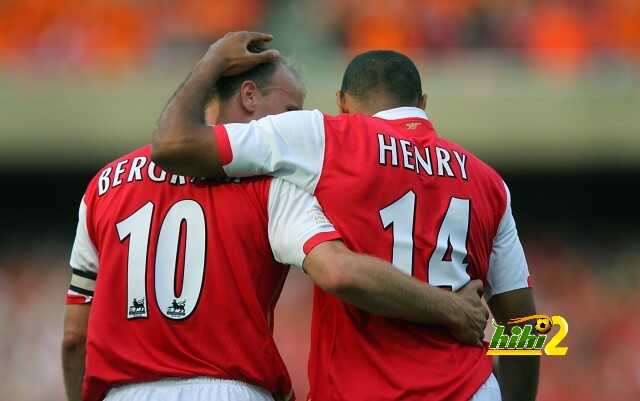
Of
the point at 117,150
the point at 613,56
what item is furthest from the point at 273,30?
the point at 613,56

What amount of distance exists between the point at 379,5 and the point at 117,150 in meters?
3.25

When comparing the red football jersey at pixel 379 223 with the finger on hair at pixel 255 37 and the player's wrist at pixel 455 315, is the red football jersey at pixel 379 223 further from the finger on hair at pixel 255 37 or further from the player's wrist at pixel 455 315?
the finger on hair at pixel 255 37

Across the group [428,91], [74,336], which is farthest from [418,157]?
[428,91]

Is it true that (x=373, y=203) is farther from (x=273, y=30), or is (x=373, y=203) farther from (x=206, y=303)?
(x=273, y=30)

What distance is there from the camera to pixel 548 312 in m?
11.7

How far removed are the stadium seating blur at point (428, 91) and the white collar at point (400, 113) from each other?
7.61 meters

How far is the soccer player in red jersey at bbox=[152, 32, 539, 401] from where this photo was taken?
3533 mm

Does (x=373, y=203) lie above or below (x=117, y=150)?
above

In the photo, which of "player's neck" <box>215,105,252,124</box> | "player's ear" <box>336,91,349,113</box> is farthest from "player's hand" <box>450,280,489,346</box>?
"player's neck" <box>215,105,252,124</box>

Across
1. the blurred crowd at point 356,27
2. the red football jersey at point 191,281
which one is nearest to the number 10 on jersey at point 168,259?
the red football jersey at point 191,281

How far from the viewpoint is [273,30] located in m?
12.4

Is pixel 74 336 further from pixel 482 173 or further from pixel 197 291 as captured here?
pixel 482 173

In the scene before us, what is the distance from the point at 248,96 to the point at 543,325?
50.8 inches

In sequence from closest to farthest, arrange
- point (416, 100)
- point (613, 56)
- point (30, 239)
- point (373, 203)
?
point (373, 203) < point (416, 100) < point (613, 56) < point (30, 239)
